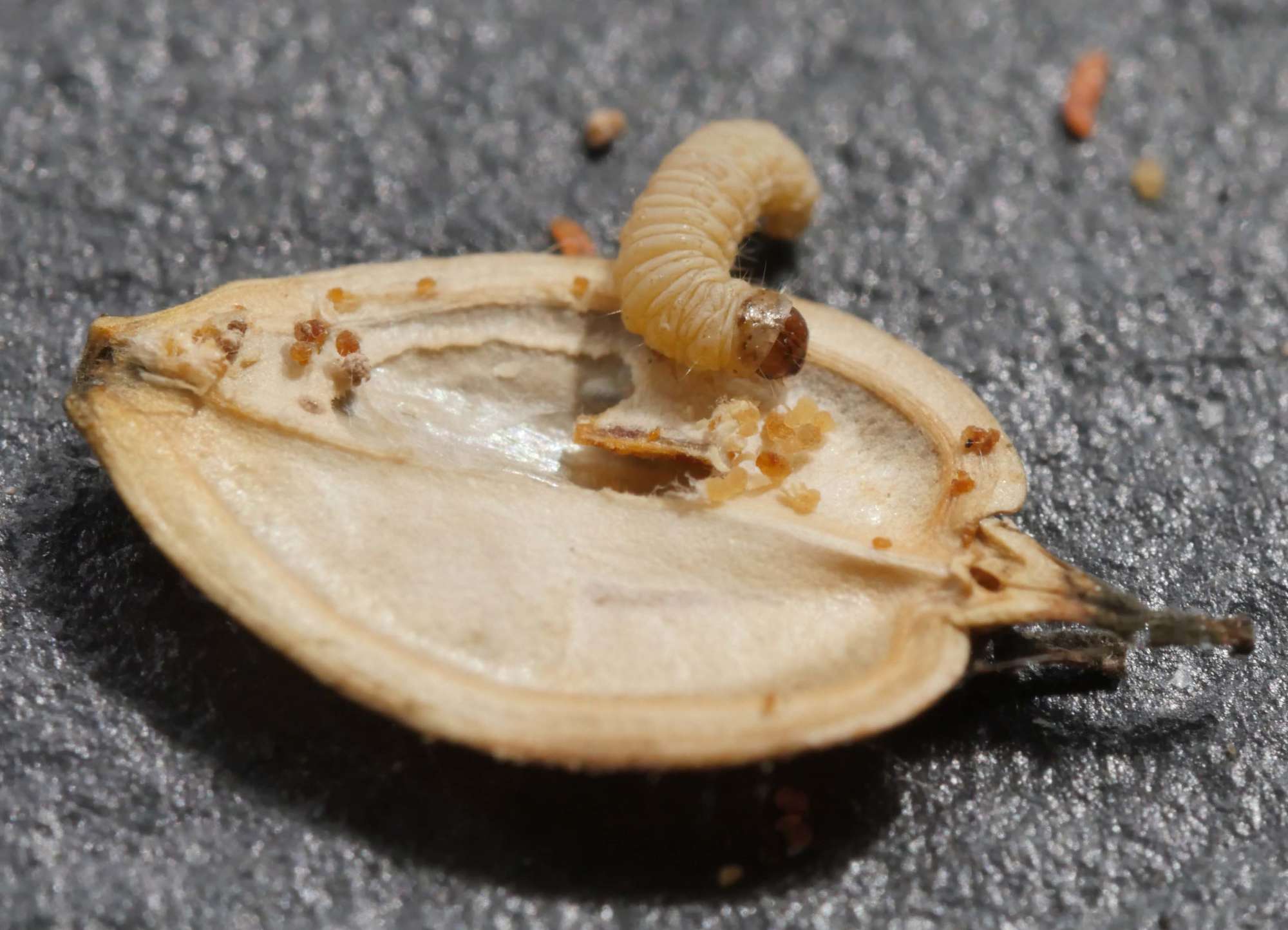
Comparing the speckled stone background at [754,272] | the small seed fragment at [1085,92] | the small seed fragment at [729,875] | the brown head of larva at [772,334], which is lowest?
the small seed fragment at [729,875]

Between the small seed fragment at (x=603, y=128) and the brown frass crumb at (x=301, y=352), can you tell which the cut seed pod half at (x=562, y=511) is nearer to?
the brown frass crumb at (x=301, y=352)

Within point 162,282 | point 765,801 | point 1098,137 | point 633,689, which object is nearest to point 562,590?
point 633,689

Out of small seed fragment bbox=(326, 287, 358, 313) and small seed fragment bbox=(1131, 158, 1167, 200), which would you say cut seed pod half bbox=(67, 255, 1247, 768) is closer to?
small seed fragment bbox=(326, 287, 358, 313)

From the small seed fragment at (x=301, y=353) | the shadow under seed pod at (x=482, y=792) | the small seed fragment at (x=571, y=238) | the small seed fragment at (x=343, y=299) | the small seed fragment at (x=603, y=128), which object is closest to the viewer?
the shadow under seed pod at (x=482, y=792)

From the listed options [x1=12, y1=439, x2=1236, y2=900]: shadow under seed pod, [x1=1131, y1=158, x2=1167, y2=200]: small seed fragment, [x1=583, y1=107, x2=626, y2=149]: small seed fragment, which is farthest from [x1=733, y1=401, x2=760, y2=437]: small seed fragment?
[x1=1131, y1=158, x2=1167, y2=200]: small seed fragment

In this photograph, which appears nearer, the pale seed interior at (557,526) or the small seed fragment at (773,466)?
the pale seed interior at (557,526)

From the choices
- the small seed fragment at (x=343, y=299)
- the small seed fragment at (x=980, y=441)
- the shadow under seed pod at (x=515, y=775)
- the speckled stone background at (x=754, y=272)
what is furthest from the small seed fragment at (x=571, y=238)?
the shadow under seed pod at (x=515, y=775)
